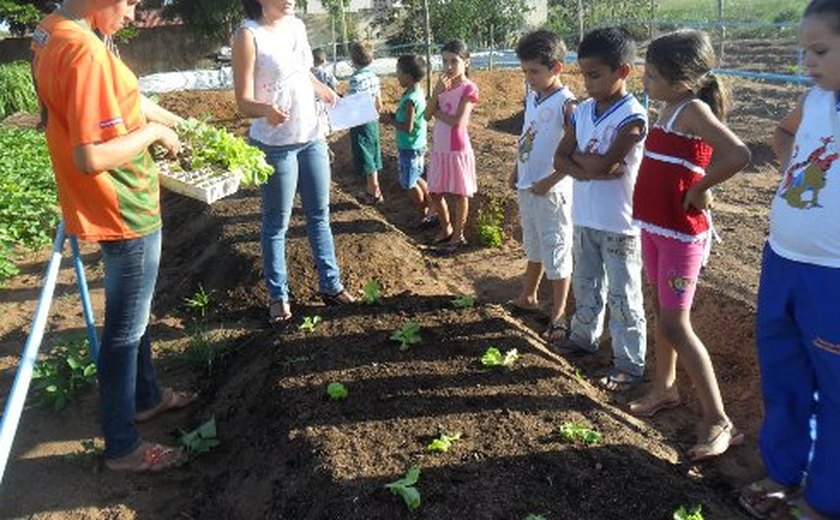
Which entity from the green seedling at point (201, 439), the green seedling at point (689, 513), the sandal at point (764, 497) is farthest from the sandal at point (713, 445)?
the green seedling at point (201, 439)

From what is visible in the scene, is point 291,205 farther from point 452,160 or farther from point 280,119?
point 452,160

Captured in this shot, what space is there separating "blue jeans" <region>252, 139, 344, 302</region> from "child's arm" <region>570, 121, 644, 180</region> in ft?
4.94

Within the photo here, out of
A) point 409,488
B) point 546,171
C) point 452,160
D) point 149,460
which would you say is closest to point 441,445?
point 409,488

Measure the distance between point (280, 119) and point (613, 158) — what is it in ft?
5.53

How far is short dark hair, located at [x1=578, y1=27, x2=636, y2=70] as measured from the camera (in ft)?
11.7

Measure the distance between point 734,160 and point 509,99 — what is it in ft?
43.9

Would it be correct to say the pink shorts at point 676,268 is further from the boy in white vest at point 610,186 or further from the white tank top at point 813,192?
the white tank top at point 813,192

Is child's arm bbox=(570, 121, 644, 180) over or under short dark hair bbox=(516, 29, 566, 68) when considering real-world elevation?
under

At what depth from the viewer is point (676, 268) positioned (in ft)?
10.7

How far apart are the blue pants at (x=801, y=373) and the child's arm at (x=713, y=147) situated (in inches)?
14.9

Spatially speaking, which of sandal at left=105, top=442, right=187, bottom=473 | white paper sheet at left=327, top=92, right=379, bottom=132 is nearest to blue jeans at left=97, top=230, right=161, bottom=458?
sandal at left=105, top=442, right=187, bottom=473

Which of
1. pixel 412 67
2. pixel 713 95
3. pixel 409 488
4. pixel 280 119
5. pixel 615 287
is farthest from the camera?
pixel 412 67

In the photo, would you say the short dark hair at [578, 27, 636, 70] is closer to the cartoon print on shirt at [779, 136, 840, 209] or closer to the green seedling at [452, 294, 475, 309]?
the cartoon print on shirt at [779, 136, 840, 209]

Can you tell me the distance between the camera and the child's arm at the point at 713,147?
2977mm
